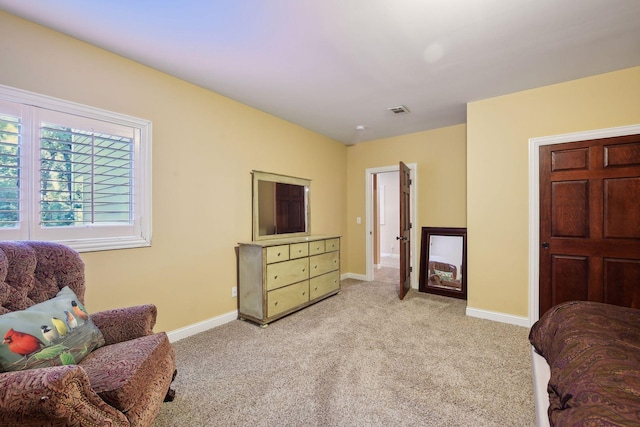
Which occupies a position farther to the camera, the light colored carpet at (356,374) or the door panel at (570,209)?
the door panel at (570,209)

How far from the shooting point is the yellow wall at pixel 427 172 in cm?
414

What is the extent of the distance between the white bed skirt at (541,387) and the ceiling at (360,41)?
7.07ft

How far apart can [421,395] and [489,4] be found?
2527 millimetres

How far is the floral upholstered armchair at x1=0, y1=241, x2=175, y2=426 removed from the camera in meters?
0.92

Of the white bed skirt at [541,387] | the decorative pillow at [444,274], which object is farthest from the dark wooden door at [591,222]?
the white bed skirt at [541,387]

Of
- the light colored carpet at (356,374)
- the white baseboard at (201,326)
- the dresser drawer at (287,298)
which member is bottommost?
the light colored carpet at (356,374)

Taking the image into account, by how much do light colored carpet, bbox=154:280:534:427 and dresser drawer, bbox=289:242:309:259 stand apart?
72 centimetres

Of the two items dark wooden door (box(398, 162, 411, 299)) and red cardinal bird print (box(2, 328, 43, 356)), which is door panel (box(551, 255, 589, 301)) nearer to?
dark wooden door (box(398, 162, 411, 299))

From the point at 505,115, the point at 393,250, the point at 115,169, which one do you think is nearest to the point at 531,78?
the point at 505,115

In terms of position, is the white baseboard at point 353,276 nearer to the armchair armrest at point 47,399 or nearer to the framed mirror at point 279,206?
the framed mirror at point 279,206

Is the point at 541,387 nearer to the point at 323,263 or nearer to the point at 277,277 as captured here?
the point at 277,277

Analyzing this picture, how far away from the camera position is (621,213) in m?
2.59

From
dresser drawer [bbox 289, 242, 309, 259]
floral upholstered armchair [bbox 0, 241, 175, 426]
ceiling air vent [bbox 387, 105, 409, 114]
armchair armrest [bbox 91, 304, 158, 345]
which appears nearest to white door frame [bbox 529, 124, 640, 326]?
ceiling air vent [bbox 387, 105, 409, 114]

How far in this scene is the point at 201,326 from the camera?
2.86m
